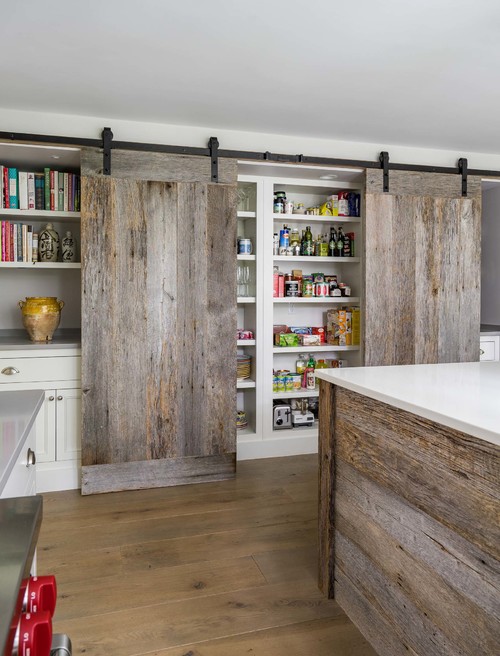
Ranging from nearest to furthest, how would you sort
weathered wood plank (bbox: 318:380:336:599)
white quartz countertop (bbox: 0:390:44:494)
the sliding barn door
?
white quartz countertop (bbox: 0:390:44:494), weathered wood plank (bbox: 318:380:336:599), the sliding barn door

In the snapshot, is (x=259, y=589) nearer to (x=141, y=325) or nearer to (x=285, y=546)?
(x=285, y=546)

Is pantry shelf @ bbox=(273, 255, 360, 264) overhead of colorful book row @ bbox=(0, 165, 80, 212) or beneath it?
beneath

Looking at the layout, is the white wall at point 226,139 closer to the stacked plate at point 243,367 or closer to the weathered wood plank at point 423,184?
the weathered wood plank at point 423,184

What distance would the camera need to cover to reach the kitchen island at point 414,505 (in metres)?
1.21

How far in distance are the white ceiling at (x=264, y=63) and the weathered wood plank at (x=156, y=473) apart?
7.26ft

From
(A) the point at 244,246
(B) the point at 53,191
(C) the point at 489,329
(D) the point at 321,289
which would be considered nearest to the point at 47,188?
(B) the point at 53,191

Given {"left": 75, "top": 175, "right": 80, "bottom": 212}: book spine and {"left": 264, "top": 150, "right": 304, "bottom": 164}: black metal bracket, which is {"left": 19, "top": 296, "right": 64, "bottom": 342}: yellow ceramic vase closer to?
{"left": 75, "top": 175, "right": 80, "bottom": 212}: book spine

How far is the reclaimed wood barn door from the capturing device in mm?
3107

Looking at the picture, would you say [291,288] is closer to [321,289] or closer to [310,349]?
[321,289]

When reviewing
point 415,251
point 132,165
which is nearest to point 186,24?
point 132,165

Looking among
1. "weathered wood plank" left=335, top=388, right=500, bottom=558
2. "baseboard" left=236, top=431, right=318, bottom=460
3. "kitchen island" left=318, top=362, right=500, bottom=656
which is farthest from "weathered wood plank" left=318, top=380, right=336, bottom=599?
"baseboard" left=236, top=431, right=318, bottom=460

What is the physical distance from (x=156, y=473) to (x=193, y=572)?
3.59 feet

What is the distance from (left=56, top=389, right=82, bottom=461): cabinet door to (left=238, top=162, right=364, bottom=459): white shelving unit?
3.83 ft

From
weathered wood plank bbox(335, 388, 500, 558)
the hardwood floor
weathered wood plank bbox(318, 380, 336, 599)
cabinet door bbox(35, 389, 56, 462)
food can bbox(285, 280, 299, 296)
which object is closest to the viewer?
weathered wood plank bbox(335, 388, 500, 558)
